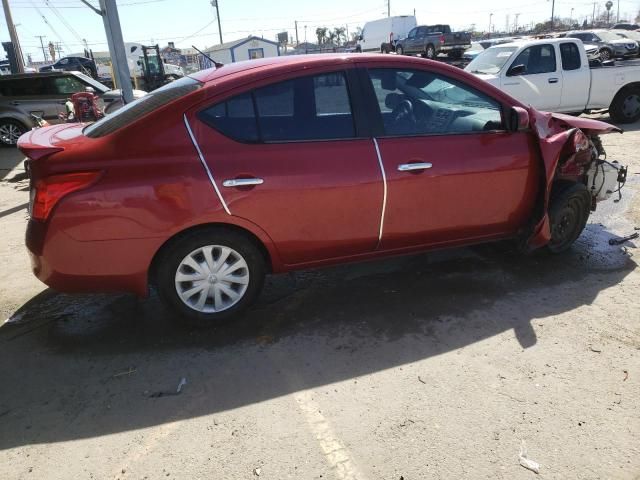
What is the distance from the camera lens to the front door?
11.8 ft

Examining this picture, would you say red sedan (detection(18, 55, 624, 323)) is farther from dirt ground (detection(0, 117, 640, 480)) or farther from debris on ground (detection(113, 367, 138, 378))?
debris on ground (detection(113, 367, 138, 378))

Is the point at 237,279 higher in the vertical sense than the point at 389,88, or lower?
lower

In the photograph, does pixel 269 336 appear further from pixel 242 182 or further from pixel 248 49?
pixel 248 49

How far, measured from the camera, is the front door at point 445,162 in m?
3.59

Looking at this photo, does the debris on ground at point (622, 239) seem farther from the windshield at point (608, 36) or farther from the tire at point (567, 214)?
the windshield at point (608, 36)

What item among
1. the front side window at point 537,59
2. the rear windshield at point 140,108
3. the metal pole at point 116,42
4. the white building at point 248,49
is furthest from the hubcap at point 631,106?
the white building at point 248,49

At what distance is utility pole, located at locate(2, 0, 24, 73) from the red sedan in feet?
73.9

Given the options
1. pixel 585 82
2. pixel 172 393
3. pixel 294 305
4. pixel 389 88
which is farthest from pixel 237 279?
pixel 585 82

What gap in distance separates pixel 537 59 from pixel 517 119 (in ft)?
23.3

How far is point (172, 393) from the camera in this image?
114 inches

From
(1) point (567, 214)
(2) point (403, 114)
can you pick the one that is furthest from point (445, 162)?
(1) point (567, 214)

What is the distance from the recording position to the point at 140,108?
11.3 ft

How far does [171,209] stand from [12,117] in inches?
442

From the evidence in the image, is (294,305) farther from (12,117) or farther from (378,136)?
(12,117)
